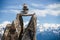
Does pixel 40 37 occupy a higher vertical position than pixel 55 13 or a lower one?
lower

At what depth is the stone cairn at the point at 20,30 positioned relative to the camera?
4.88 m

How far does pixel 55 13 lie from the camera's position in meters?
6.59

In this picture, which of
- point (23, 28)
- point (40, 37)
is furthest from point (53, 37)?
point (23, 28)

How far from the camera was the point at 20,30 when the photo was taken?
5000 millimetres

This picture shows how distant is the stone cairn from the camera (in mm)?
4875

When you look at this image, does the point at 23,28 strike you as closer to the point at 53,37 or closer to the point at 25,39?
the point at 25,39

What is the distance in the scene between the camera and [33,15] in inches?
193

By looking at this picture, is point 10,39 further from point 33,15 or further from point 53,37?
point 53,37

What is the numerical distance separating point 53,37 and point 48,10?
79 cm

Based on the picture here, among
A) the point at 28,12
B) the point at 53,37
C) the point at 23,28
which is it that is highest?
the point at 28,12

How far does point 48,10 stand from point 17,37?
1.93m

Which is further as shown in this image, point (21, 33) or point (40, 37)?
point (40, 37)

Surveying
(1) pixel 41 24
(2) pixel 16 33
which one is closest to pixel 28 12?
(2) pixel 16 33

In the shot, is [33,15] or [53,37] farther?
[53,37]
